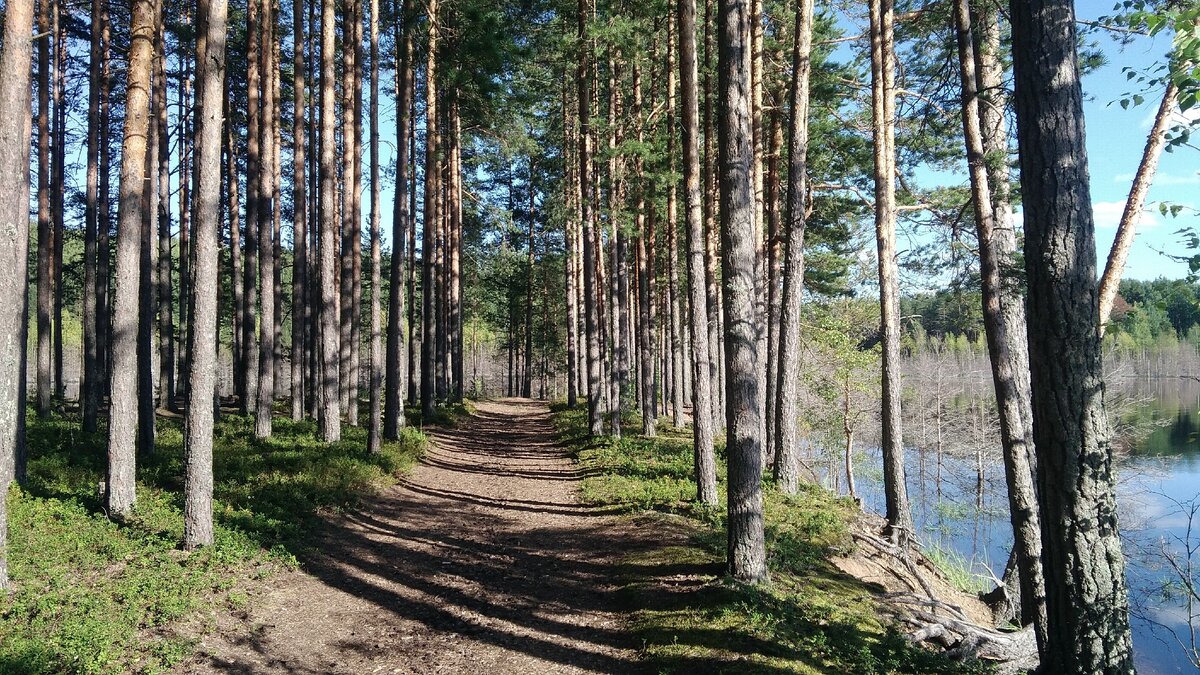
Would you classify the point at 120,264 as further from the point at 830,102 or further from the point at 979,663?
the point at 830,102

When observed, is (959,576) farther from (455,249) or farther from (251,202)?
(455,249)

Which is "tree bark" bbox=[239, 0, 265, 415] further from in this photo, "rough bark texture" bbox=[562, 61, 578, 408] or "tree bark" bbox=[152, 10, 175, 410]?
"rough bark texture" bbox=[562, 61, 578, 408]

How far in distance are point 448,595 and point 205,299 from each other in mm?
4391

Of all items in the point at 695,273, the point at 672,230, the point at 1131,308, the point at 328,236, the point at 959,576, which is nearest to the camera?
the point at 1131,308

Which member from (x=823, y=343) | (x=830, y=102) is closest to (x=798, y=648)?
(x=830, y=102)

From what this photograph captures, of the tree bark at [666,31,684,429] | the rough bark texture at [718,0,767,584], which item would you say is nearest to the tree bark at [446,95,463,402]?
the tree bark at [666,31,684,429]

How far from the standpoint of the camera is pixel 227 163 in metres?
18.1

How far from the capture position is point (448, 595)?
23.3 feet

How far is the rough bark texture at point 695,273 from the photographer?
381 inches

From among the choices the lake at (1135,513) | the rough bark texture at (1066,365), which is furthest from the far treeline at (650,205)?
the lake at (1135,513)

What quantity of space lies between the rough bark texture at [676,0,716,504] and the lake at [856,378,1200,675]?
431cm

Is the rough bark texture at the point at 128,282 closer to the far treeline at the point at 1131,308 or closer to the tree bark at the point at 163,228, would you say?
the tree bark at the point at 163,228

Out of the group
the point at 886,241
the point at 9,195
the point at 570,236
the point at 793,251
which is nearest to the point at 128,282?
the point at 9,195

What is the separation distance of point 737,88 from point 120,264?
755cm
